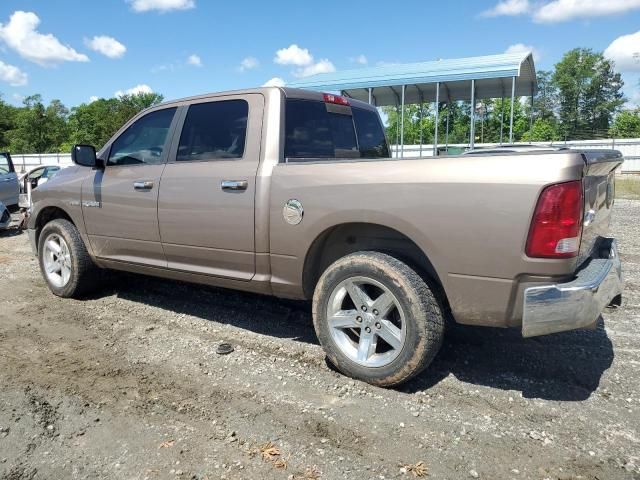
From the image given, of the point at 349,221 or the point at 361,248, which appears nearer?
the point at 349,221

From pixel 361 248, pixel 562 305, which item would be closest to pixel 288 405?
pixel 361 248

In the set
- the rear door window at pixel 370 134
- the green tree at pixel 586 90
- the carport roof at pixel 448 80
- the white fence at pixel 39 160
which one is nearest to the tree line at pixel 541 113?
the green tree at pixel 586 90

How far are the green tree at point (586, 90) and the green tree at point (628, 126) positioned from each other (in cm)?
1646

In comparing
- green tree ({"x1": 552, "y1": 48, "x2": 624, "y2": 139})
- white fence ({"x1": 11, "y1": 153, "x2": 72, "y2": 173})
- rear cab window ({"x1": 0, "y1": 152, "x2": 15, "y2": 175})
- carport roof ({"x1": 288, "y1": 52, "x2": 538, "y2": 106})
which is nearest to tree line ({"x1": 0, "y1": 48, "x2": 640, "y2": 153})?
green tree ({"x1": 552, "y1": 48, "x2": 624, "y2": 139})

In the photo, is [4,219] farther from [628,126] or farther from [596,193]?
[628,126]

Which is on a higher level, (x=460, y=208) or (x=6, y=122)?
(x=6, y=122)

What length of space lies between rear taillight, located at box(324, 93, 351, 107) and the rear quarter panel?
1119mm

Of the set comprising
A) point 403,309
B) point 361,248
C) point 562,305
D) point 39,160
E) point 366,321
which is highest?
point 39,160

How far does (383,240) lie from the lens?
3.38 m

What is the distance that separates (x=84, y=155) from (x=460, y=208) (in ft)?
11.6

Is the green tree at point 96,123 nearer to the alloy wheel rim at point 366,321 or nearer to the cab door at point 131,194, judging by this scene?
the cab door at point 131,194

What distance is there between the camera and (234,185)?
3.73 metres

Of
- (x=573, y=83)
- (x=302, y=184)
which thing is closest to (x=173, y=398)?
(x=302, y=184)

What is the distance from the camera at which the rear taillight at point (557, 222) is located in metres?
2.58
